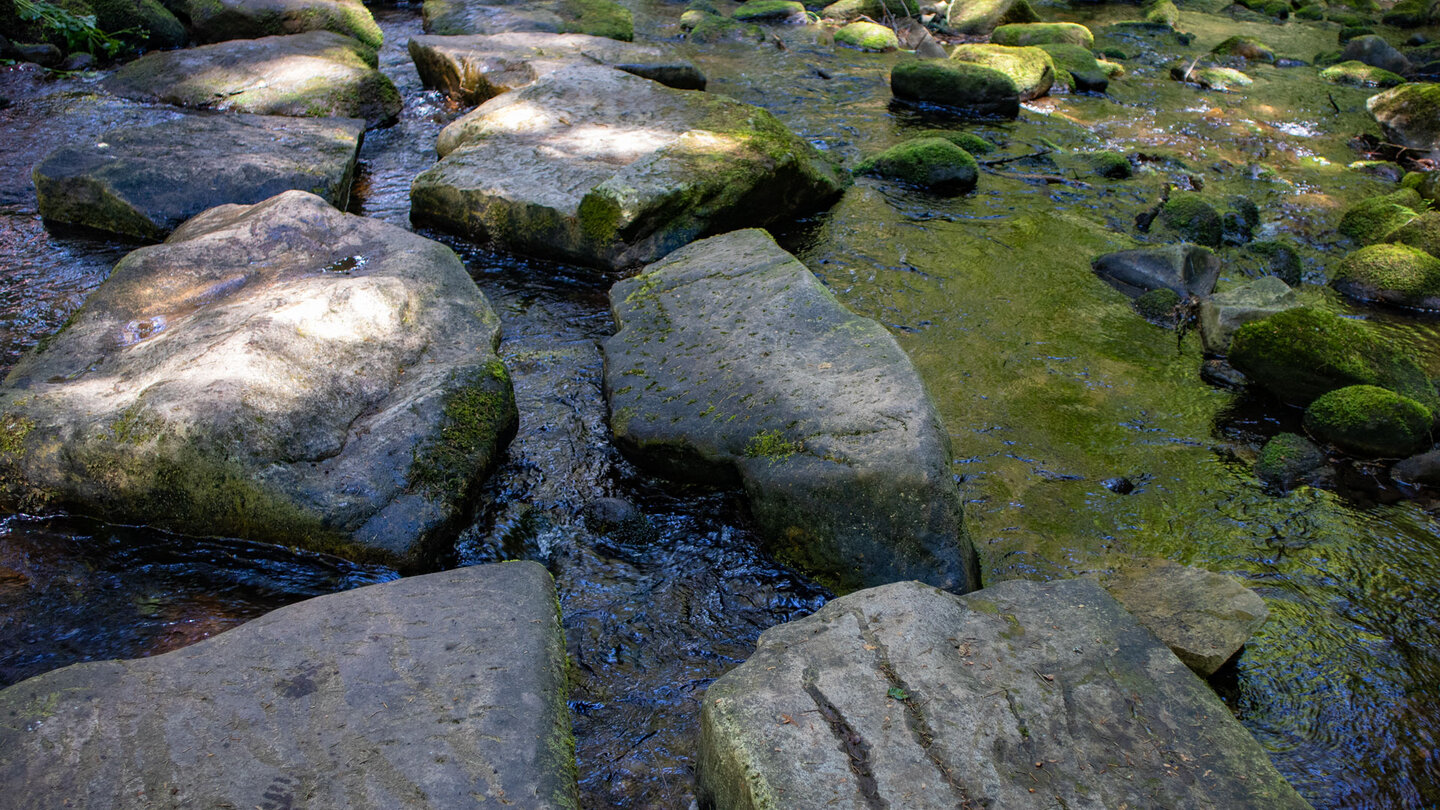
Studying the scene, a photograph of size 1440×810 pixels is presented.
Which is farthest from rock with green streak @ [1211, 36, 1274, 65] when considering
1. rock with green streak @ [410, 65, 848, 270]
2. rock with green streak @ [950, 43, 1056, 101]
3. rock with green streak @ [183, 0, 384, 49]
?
rock with green streak @ [183, 0, 384, 49]

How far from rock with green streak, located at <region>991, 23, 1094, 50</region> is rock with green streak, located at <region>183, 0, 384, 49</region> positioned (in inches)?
344

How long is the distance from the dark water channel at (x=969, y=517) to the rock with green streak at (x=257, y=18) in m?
3.04

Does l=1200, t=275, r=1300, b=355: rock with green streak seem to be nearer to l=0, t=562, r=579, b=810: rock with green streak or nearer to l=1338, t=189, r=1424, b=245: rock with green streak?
l=1338, t=189, r=1424, b=245: rock with green streak

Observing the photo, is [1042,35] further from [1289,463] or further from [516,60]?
[1289,463]

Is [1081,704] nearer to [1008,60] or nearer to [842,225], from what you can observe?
[842,225]

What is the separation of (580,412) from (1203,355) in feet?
12.9

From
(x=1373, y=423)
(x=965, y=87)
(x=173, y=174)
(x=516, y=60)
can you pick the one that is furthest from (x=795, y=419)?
(x=965, y=87)

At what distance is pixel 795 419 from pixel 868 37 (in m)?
9.89

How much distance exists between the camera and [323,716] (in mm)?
2488

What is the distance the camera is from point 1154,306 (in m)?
5.92

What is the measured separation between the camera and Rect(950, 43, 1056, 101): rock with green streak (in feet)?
33.1

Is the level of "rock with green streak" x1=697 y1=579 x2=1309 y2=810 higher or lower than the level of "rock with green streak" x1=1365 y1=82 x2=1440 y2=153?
higher

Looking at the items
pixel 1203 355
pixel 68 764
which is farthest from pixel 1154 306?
pixel 68 764

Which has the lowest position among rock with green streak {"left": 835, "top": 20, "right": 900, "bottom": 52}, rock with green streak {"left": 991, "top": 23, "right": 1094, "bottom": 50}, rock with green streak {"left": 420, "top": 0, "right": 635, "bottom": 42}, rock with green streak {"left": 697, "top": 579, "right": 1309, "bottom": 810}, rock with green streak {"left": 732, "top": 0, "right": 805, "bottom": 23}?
rock with green streak {"left": 732, "top": 0, "right": 805, "bottom": 23}
